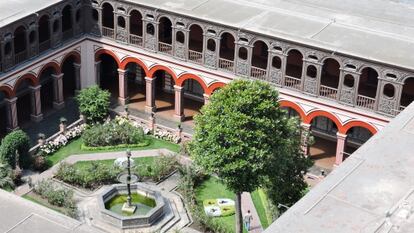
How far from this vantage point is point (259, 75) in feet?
177

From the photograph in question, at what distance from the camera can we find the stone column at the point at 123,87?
59375mm

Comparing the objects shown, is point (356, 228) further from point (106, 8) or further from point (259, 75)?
point (106, 8)

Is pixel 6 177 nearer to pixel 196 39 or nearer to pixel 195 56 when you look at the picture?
pixel 195 56

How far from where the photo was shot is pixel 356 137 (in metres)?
55.6

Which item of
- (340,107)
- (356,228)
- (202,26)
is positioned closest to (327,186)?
(356,228)

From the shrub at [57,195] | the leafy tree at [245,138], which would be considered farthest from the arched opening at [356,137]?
the shrub at [57,195]

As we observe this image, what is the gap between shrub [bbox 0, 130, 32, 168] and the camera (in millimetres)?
49125

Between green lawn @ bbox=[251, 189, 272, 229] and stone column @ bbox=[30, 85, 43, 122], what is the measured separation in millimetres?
17596

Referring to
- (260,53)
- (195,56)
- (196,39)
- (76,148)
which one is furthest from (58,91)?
(260,53)

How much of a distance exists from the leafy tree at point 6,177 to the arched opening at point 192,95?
16.4 m

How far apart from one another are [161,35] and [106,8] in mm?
5290

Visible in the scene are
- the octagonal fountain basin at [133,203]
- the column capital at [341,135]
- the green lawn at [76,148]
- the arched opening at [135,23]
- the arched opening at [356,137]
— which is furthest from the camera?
the arched opening at [135,23]

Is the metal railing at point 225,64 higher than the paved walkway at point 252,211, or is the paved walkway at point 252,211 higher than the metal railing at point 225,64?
the metal railing at point 225,64

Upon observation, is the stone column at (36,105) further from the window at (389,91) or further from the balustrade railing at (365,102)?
the window at (389,91)
